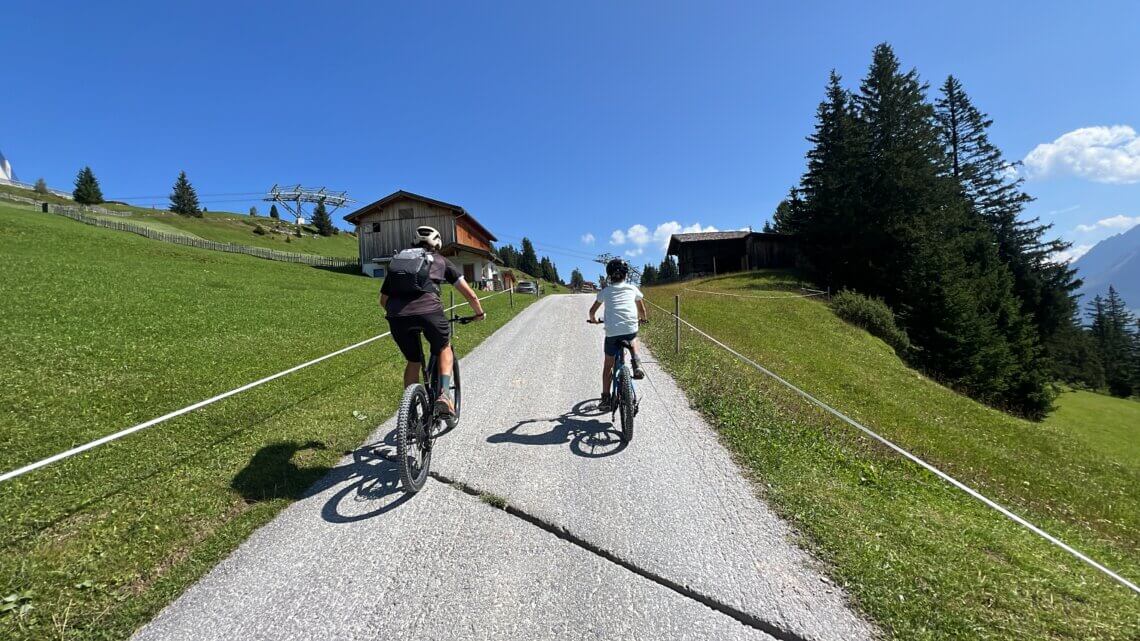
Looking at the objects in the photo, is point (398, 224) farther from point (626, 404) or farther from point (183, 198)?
→ point (183, 198)

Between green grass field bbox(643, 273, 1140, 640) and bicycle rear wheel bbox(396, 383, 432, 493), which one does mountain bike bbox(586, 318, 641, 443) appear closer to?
green grass field bbox(643, 273, 1140, 640)

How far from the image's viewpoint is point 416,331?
425 cm

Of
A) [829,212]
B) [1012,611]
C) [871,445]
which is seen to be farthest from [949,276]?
[1012,611]

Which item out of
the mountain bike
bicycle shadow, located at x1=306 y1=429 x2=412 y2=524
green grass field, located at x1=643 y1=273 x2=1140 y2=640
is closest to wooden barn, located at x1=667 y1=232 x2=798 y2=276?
green grass field, located at x1=643 y1=273 x2=1140 y2=640

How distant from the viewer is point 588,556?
2965 millimetres

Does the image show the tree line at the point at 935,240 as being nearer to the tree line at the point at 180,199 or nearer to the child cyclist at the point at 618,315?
the child cyclist at the point at 618,315

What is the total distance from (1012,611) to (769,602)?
4.40 ft

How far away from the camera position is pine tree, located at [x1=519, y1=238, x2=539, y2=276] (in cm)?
12350

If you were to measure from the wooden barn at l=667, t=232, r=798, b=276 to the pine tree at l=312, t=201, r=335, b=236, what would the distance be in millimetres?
79439

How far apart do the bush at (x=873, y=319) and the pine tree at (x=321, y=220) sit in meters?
98.9

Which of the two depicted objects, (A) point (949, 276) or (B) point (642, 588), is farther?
(A) point (949, 276)

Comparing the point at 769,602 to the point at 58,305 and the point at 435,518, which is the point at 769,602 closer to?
the point at 435,518

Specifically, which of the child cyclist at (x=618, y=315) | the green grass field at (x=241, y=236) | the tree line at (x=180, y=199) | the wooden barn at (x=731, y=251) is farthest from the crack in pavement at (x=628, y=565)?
the tree line at (x=180, y=199)

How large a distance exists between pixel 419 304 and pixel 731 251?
45009 mm
